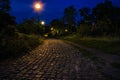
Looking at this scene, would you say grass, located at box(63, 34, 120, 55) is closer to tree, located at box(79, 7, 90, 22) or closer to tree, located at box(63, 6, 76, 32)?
tree, located at box(79, 7, 90, 22)

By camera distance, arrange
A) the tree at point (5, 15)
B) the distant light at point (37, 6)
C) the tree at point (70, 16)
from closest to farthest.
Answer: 1. the tree at point (5, 15)
2. the distant light at point (37, 6)
3. the tree at point (70, 16)

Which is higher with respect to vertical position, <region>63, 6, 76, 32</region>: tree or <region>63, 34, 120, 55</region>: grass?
<region>63, 6, 76, 32</region>: tree

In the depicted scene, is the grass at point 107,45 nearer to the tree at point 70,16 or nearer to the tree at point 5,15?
the tree at point 5,15

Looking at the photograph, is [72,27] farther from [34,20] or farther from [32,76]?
[32,76]

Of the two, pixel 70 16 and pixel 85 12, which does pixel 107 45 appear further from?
pixel 70 16

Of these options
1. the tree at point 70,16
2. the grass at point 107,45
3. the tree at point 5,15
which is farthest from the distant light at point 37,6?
the tree at point 70,16

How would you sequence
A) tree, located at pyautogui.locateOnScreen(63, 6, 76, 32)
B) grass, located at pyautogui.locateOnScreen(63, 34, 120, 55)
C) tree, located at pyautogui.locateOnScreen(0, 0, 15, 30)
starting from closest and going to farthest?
grass, located at pyautogui.locateOnScreen(63, 34, 120, 55) < tree, located at pyautogui.locateOnScreen(0, 0, 15, 30) < tree, located at pyautogui.locateOnScreen(63, 6, 76, 32)

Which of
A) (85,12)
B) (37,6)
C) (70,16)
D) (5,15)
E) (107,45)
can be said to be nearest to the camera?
(107,45)

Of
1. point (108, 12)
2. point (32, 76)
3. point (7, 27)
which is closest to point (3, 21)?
point (7, 27)

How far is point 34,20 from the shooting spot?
65.9 m

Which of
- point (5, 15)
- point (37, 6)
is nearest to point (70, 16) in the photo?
point (37, 6)

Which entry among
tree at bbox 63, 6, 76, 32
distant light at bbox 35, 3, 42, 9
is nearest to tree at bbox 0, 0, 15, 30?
distant light at bbox 35, 3, 42, 9

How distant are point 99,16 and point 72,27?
46.8 metres

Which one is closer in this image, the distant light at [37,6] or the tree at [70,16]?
the distant light at [37,6]
